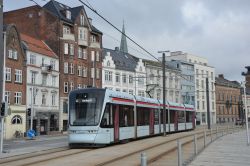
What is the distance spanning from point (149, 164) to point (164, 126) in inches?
762

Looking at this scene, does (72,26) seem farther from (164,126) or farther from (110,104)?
(110,104)

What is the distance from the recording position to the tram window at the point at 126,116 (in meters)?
24.2

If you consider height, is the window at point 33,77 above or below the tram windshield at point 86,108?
above

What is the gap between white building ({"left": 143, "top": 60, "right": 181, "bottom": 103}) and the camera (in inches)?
3093

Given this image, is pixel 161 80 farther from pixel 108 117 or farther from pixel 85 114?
pixel 85 114

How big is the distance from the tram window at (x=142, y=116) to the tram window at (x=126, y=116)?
1.53 metres

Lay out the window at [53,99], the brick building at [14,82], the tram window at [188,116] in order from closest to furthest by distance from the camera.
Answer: the tram window at [188,116], the brick building at [14,82], the window at [53,99]

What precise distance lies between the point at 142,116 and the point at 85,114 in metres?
7.74

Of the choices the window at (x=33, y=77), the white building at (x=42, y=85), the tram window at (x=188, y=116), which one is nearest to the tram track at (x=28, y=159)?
the tram window at (x=188, y=116)

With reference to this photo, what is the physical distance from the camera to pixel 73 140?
21.9 metres

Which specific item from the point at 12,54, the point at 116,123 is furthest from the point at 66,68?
the point at 116,123

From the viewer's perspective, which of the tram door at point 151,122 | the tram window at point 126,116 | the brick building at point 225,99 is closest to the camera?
the tram window at point 126,116

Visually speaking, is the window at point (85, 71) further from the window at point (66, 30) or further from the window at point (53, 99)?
the window at point (53, 99)

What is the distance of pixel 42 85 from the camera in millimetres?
52781
